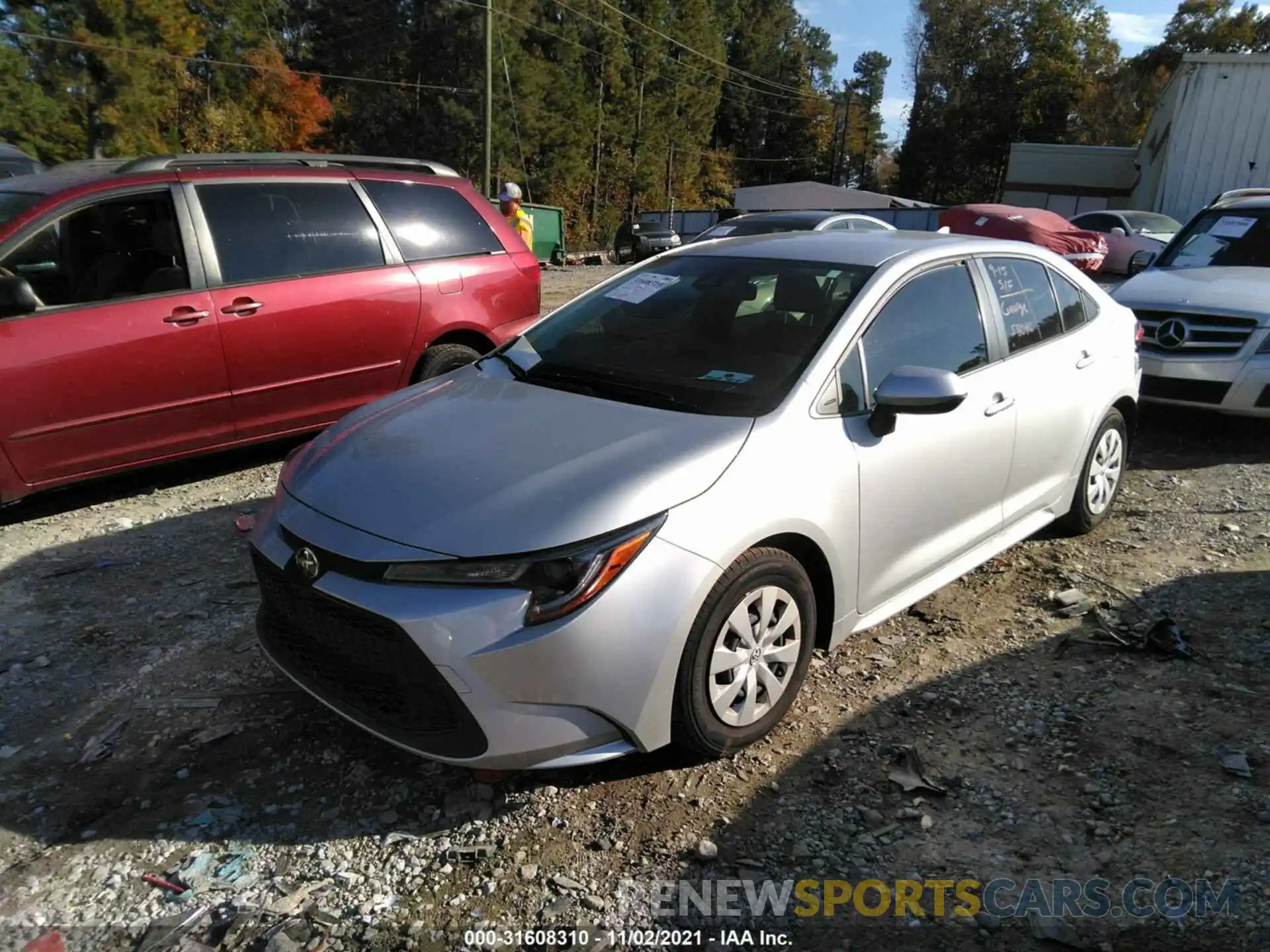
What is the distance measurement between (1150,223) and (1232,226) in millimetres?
14738

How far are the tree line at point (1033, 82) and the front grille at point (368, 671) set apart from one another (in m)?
63.8

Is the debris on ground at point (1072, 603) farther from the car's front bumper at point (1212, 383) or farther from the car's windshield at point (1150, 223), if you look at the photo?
the car's windshield at point (1150, 223)

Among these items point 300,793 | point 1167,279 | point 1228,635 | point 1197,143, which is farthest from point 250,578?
point 1197,143

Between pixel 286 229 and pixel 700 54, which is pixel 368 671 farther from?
pixel 700 54

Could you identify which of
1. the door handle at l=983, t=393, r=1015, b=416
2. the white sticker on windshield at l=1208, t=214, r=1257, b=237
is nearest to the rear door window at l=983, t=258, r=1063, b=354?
the door handle at l=983, t=393, r=1015, b=416

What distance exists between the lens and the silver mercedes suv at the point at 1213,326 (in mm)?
6180

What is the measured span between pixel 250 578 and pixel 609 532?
8.09 feet

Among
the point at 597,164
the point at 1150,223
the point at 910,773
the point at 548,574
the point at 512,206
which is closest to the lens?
the point at 548,574

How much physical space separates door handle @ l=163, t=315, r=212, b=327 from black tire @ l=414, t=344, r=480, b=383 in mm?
1354

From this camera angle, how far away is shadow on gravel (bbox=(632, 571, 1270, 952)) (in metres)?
2.39

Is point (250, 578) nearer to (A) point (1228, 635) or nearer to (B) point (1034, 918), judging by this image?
(B) point (1034, 918)

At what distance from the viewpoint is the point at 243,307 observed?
5137mm

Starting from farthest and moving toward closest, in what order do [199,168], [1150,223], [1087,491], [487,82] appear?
[487,82] → [1150,223] → [199,168] → [1087,491]

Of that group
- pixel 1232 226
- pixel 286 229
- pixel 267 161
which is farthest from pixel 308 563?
pixel 1232 226
